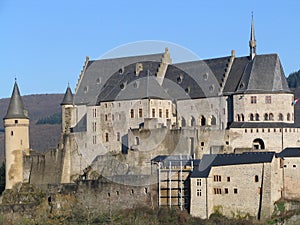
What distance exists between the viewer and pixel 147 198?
55938mm

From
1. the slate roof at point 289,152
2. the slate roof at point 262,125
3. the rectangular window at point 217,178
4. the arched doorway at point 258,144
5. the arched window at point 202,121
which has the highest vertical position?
the arched window at point 202,121

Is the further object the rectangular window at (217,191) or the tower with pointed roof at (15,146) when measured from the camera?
the tower with pointed roof at (15,146)

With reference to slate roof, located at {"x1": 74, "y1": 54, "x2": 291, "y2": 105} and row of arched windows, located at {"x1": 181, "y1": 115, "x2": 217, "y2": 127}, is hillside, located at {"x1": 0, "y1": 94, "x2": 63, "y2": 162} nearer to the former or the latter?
slate roof, located at {"x1": 74, "y1": 54, "x2": 291, "y2": 105}

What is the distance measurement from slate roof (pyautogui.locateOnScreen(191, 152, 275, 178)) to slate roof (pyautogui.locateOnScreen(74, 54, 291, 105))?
9089 mm

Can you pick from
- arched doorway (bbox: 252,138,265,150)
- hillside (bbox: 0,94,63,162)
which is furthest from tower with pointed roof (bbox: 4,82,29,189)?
hillside (bbox: 0,94,63,162)

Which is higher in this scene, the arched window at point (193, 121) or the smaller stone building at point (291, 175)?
the arched window at point (193, 121)

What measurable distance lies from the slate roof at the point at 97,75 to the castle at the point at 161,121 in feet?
0.34

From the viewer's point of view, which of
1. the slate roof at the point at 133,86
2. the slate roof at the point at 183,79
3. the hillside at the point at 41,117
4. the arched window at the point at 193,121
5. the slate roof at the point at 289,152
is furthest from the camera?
the hillside at the point at 41,117

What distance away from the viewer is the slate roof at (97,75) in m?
68.8

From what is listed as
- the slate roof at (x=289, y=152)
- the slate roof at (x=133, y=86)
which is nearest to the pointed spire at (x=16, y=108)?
the slate roof at (x=133, y=86)

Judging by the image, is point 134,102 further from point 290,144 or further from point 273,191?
point 273,191

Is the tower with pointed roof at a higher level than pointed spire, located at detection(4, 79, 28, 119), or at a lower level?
lower

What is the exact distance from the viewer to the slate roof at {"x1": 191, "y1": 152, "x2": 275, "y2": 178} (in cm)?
5219

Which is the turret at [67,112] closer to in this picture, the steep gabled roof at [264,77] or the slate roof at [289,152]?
the steep gabled roof at [264,77]
